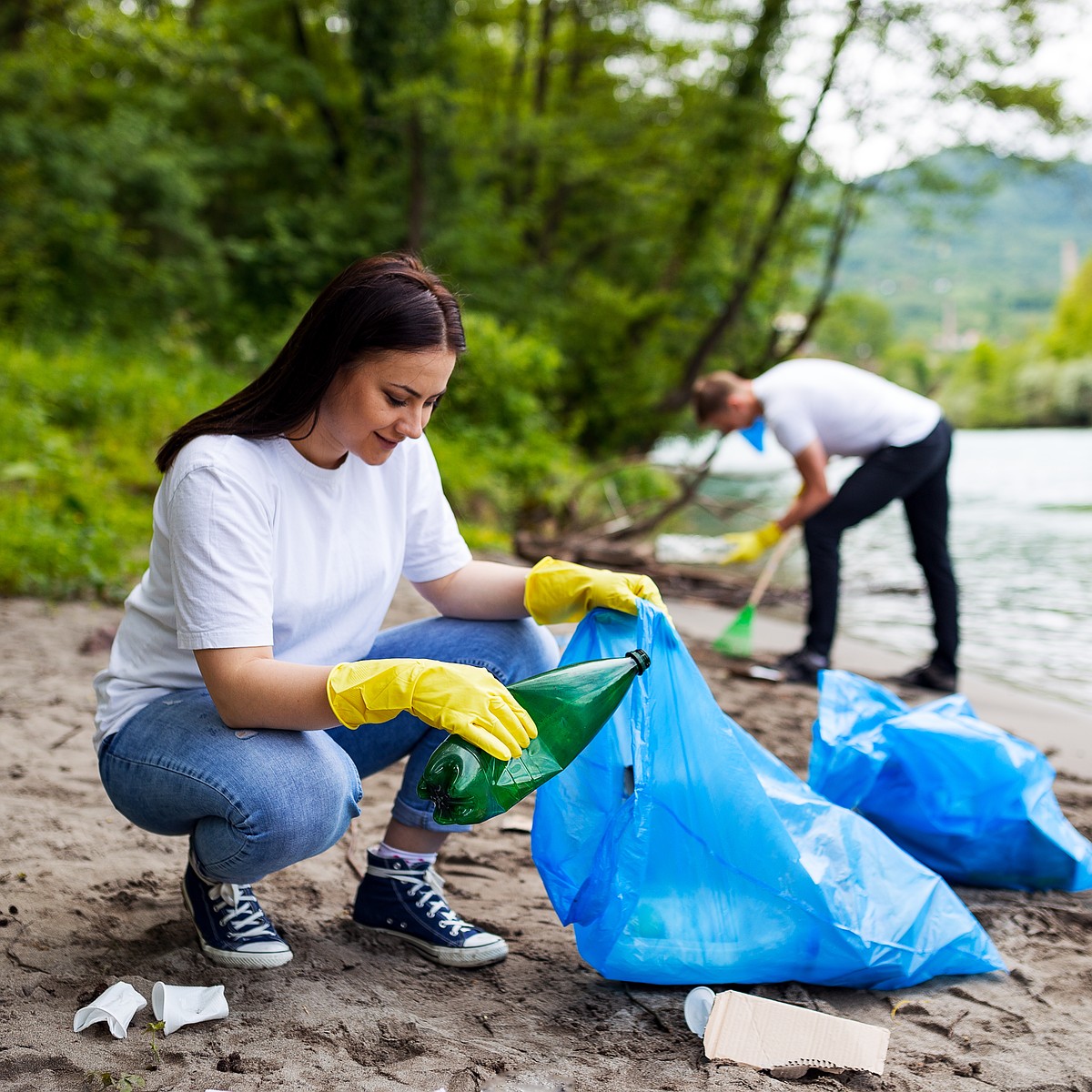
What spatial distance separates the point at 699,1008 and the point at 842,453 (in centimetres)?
301

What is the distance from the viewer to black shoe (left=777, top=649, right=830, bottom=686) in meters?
4.03

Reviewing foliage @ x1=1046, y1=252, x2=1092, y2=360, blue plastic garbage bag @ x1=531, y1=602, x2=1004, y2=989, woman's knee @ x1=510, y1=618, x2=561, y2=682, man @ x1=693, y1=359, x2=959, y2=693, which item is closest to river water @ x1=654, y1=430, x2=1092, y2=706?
man @ x1=693, y1=359, x2=959, y2=693

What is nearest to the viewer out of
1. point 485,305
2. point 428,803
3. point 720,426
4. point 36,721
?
point 428,803

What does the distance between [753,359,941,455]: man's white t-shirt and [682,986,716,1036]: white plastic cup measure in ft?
9.02

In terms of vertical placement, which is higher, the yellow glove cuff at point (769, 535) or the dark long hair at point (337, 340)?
the dark long hair at point (337, 340)

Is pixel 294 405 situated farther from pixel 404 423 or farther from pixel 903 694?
pixel 903 694

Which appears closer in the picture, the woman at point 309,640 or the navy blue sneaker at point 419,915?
the woman at point 309,640

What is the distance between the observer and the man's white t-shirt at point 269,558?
4.94 feet

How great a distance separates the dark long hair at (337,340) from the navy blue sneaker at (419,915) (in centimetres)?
79

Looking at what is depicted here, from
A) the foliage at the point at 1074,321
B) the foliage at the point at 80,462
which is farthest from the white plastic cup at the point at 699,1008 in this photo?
the foliage at the point at 1074,321

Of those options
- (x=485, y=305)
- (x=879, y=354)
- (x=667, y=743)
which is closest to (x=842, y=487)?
(x=667, y=743)

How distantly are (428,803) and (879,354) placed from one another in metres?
34.8

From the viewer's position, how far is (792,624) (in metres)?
5.46

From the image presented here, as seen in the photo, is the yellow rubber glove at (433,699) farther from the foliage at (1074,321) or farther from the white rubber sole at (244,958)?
the foliage at (1074,321)
